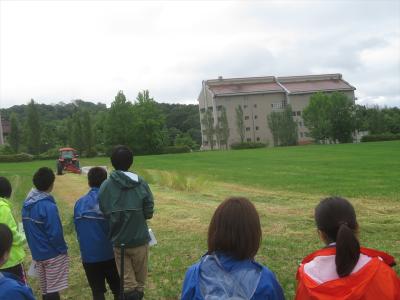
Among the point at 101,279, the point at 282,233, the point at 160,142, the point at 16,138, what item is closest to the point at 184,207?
the point at 282,233

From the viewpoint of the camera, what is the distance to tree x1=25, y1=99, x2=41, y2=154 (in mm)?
81875

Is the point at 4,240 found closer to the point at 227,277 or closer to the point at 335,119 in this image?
the point at 227,277

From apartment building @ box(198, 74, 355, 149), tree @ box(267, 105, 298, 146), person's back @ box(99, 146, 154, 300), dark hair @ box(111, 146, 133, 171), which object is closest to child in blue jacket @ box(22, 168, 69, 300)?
person's back @ box(99, 146, 154, 300)

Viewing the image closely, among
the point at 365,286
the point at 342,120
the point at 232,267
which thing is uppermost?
the point at 342,120

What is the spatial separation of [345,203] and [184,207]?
1067 cm

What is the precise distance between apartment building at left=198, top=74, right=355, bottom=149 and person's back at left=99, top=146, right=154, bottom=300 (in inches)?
3513

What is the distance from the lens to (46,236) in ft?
16.0

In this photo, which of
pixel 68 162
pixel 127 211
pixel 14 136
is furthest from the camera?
pixel 14 136

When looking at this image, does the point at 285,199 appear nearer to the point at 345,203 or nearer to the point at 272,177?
the point at 272,177

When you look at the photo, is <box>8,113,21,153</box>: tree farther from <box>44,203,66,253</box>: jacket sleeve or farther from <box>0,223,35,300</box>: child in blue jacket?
<box>0,223,35,300</box>: child in blue jacket

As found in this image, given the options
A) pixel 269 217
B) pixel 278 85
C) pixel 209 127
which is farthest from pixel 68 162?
pixel 278 85

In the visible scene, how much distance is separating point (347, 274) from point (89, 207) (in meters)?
3.06

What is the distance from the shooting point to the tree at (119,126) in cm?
8231

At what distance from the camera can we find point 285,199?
15.0 meters
